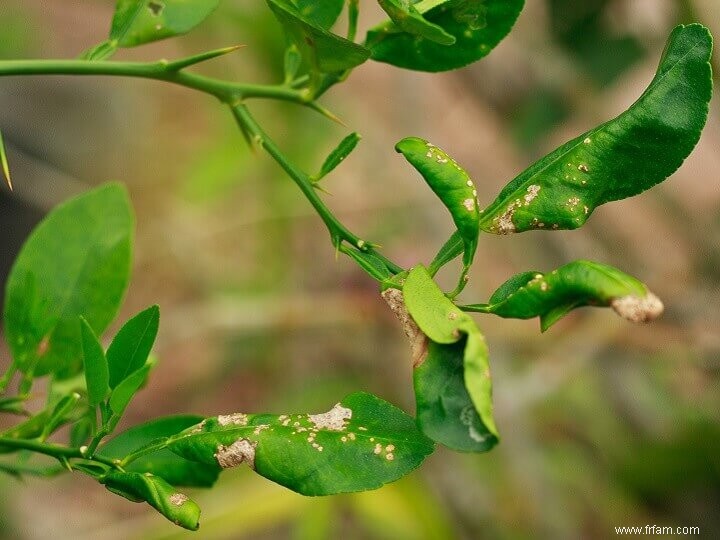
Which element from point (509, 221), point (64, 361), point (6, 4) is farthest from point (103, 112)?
point (509, 221)

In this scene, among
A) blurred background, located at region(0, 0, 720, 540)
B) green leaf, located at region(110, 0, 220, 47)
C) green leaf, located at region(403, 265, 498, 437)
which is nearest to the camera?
green leaf, located at region(403, 265, 498, 437)

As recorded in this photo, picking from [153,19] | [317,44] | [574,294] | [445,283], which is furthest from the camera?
[445,283]

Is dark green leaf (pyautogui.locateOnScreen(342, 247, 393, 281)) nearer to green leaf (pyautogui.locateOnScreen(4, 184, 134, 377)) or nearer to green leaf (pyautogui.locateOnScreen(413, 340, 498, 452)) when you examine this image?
green leaf (pyautogui.locateOnScreen(413, 340, 498, 452))

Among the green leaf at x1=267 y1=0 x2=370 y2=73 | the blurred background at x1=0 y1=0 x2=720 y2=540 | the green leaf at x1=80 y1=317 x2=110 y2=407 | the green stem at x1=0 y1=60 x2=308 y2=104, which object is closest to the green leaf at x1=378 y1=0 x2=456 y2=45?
the green leaf at x1=267 y1=0 x2=370 y2=73

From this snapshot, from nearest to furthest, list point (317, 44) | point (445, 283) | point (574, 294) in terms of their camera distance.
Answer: point (574, 294), point (317, 44), point (445, 283)

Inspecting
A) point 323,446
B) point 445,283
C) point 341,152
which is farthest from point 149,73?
point 445,283

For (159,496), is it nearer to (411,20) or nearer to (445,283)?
(411,20)
